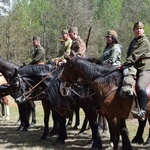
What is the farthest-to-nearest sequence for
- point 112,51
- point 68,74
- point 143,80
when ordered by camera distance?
point 112,51, point 68,74, point 143,80

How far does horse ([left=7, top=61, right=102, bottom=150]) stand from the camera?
7.96 meters

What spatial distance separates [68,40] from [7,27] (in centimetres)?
2331

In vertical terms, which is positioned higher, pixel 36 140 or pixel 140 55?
pixel 140 55

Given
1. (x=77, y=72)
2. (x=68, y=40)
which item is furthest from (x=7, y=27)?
(x=77, y=72)

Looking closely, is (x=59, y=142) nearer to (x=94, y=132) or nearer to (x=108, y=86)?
(x=94, y=132)

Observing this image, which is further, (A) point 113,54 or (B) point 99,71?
(A) point 113,54

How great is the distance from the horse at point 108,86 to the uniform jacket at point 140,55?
15.0 inches

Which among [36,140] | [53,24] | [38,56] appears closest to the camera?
[36,140]

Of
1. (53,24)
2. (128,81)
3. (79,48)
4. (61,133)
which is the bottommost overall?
(61,133)

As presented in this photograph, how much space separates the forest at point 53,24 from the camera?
3241 cm

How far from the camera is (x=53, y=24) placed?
3984cm

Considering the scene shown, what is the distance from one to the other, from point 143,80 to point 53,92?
2.56 metres

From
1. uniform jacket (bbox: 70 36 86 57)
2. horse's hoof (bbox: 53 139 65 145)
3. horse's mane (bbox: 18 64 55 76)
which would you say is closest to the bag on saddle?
uniform jacket (bbox: 70 36 86 57)

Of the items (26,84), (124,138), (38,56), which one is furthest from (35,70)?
(124,138)
